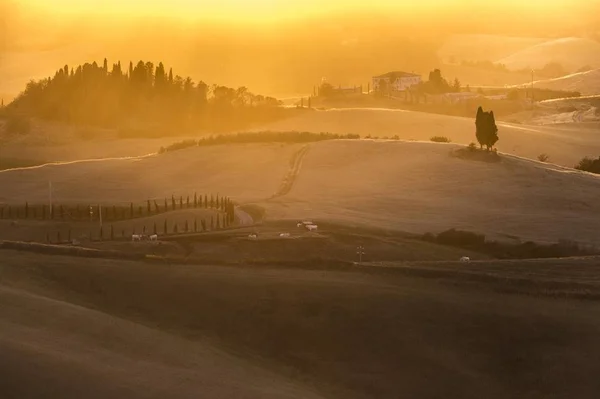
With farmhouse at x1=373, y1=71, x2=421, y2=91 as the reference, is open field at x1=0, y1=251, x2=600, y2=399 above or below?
below

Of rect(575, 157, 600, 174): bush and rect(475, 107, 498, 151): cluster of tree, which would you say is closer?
rect(475, 107, 498, 151): cluster of tree

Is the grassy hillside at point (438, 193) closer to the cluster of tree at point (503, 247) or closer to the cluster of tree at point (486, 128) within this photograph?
the cluster of tree at point (503, 247)

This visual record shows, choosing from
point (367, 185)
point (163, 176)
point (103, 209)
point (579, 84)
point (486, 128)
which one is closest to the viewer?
point (103, 209)

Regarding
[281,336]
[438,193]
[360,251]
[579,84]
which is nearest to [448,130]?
[438,193]

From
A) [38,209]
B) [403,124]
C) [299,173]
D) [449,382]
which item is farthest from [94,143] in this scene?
[449,382]

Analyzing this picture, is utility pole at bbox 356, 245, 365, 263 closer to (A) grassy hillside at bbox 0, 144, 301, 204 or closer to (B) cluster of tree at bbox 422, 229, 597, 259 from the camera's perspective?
(B) cluster of tree at bbox 422, 229, 597, 259

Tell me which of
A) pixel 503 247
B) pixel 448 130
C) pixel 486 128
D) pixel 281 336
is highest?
pixel 486 128

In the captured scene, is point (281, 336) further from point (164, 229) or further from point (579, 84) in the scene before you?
point (579, 84)

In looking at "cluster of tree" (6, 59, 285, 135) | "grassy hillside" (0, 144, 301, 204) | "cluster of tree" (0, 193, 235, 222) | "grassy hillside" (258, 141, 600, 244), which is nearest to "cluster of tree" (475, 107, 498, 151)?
"grassy hillside" (258, 141, 600, 244)

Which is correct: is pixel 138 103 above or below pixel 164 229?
above
